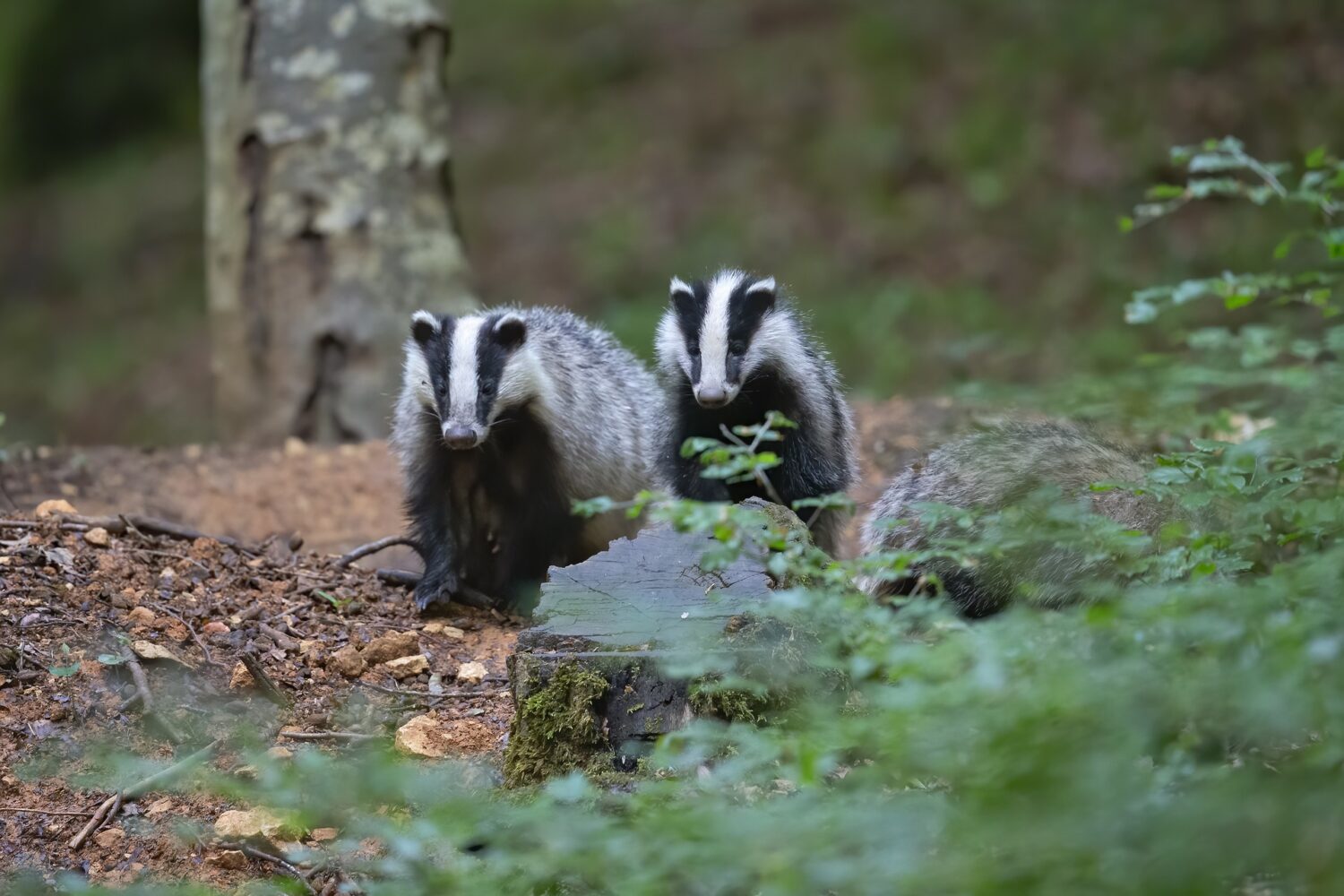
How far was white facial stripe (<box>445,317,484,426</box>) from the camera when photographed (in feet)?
16.9

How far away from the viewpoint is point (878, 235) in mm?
12312

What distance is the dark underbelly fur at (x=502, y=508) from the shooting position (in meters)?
5.54

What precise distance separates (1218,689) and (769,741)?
0.74 m

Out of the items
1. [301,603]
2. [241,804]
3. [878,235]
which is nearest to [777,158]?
[878,235]

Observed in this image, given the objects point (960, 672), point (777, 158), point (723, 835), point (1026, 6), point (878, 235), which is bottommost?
point (723, 835)

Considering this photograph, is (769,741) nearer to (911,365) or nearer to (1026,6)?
(911,365)

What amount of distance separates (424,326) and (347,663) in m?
1.53

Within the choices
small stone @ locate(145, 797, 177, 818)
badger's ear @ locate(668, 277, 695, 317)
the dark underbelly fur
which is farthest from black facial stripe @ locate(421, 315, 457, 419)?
small stone @ locate(145, 797, 177, 818)

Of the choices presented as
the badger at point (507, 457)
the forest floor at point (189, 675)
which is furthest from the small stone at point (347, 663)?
A: the badger at point (507, 457)

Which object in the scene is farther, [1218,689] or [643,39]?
[643,39]

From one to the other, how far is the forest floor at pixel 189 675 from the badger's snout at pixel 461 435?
2.12 feet

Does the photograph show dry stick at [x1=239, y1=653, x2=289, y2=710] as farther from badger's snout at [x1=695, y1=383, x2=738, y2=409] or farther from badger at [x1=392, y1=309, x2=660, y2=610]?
badger's snout at [x1=695, y1=383, x2=738, y2=409]

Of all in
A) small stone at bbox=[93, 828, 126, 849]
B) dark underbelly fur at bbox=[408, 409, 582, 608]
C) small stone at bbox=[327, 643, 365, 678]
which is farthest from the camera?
dark underbelly fur at bbox=[408, 409, 582, 608]

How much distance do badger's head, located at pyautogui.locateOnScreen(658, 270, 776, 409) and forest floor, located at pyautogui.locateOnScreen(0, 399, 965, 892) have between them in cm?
113
